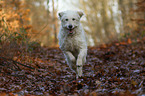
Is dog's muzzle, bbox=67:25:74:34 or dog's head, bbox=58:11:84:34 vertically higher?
dog's head, bbox=58:11:84:34

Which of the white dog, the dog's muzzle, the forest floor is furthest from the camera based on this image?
the white dog

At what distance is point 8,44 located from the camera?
246 inches

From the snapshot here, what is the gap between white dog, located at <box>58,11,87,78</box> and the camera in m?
5.18

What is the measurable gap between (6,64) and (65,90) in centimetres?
251

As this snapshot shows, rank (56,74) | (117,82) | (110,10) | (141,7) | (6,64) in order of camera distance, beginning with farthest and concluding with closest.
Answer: (110,10)
(141,7)
(56,74)
(6,64)
(117,82)

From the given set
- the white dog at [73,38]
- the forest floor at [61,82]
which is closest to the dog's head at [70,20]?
the white dog at [73,38]

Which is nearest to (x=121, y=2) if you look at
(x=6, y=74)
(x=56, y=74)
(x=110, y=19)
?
(x=110, y=19)

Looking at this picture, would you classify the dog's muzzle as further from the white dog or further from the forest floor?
the forest floor

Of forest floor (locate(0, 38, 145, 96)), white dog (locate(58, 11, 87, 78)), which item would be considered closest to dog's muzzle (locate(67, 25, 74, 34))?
white dog (locate(58, 11, 87, 78))

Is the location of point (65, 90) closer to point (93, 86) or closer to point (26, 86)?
point (93, 86)

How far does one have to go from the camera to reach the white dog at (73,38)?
204 inches

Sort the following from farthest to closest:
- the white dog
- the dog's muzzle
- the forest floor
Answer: the white dog → the dog's muzzle → the forest floor

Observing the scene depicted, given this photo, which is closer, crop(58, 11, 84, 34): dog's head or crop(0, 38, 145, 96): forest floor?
crop(0, 38, 145, 96): forest floor

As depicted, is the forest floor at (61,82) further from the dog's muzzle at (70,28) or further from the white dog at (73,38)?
the dog's muzzle at (70,28)
